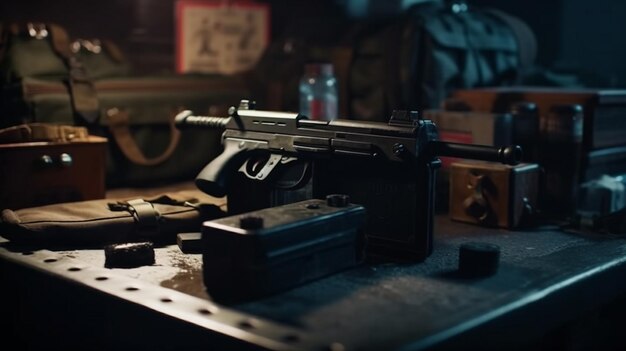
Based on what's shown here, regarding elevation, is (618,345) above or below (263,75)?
below

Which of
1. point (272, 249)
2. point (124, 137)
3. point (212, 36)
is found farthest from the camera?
point (212, 36)

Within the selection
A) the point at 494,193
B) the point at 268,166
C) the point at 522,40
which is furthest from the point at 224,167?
the point at 522,40

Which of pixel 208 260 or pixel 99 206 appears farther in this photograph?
pixel 99 206

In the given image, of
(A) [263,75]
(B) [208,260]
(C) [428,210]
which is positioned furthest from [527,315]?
(A) [263,75]

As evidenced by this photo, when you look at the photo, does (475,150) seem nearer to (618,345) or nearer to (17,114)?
(618,345)

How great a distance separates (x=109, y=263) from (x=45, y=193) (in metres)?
0.40

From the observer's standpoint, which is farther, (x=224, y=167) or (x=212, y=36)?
(x=212, y=36)

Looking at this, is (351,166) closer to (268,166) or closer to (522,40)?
(268,166)

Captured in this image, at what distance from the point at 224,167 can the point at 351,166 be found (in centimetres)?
24

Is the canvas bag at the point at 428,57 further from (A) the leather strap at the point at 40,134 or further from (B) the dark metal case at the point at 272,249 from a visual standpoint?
(B) the dark metal case at the point at 272,249

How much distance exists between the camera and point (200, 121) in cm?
163

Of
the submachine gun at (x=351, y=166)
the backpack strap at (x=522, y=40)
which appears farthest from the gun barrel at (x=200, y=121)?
the backpack strap at (x=522, y=40)

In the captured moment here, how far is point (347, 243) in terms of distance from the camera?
123 cm

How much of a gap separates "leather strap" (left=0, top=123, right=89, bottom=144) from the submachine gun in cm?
34
